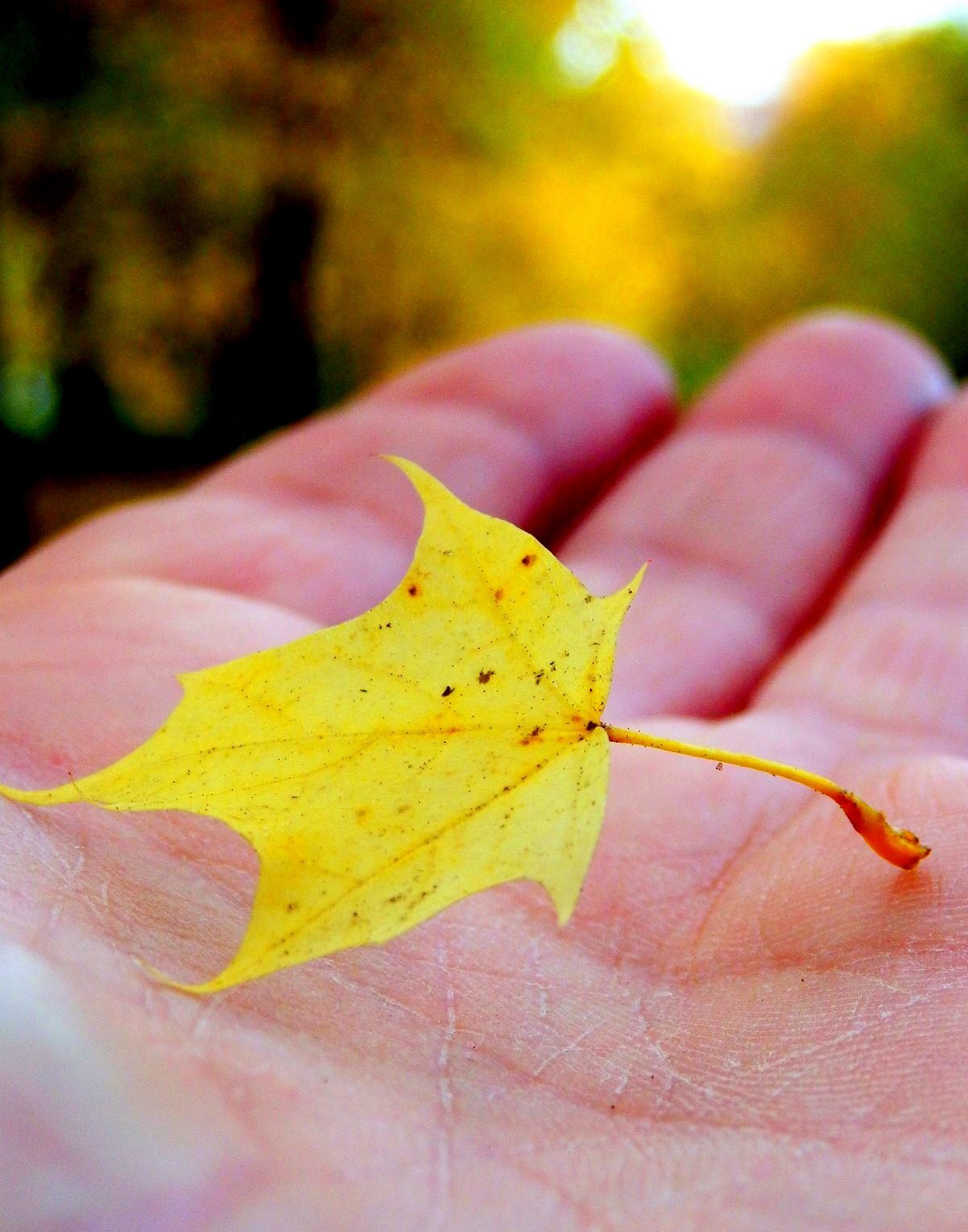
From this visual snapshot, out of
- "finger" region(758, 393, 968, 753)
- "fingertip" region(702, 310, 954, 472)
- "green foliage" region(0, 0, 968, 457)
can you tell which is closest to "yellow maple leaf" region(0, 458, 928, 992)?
"finger" region(758, 393, 968, 753)

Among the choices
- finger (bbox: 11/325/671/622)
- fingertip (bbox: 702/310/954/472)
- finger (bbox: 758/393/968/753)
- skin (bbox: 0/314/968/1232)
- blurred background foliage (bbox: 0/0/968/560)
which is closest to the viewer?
skin (bbox: 0/314/968/1232)

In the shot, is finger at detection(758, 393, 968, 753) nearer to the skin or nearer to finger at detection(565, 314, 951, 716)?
the skin

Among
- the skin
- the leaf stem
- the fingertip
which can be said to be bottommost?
the skin

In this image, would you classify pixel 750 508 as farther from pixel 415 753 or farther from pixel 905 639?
pixel 415 753

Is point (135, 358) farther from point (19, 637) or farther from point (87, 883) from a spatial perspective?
point (87, 883)

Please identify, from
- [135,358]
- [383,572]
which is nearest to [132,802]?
[383,572]

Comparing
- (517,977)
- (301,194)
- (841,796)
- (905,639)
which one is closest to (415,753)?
(517,977)

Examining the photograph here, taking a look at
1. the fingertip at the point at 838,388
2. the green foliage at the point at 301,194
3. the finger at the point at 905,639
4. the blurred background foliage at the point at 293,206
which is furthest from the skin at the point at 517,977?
the green foliage at the point at 301,194

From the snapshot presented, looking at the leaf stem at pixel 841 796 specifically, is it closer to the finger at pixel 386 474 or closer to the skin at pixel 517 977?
the skin at pixel 517 977
